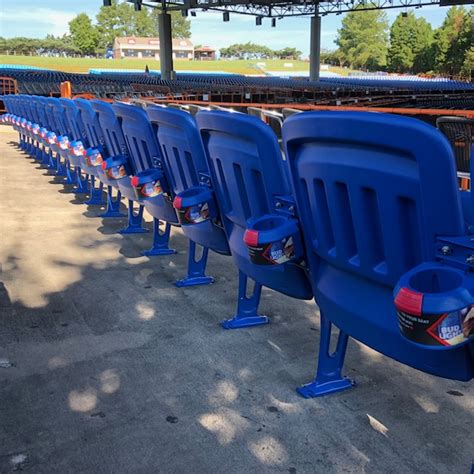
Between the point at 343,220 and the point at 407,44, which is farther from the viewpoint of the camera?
the point at 407,44

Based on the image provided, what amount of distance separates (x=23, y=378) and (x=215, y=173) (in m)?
1.24

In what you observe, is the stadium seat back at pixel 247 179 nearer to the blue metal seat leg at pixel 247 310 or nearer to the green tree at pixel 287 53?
the blue metal seat leg at pixel 247 310

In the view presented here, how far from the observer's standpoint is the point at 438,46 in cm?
7644

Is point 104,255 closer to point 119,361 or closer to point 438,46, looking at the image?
point 119,361

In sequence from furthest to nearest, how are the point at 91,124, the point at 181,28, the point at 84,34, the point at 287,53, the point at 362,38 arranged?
the point at 287,53 < the point at 181,28 < the point at 362,38 < the point at 84,34 < the point at 91,124

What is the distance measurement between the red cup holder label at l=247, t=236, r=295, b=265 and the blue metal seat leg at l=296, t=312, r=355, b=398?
0.48 m

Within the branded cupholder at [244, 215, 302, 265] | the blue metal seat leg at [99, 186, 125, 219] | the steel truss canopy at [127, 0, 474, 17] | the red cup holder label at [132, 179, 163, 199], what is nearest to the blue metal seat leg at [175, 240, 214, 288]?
the red cup holder label at [132, 179, 163, 199]

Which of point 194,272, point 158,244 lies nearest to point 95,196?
point 158,244

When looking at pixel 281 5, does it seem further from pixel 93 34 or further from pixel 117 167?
pixel 93 34

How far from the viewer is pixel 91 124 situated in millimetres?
5180

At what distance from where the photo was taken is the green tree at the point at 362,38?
10706 centimetres

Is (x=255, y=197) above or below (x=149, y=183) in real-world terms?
above

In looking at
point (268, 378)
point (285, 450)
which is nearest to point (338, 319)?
point (285, 450)

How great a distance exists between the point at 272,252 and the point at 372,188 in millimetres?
546
